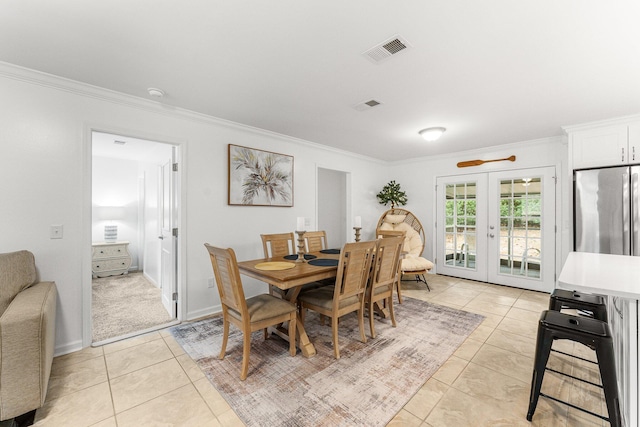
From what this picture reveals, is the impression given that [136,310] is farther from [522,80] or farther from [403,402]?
[522,80]

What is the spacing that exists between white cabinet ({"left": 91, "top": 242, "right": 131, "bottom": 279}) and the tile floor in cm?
310

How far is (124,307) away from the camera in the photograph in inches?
137

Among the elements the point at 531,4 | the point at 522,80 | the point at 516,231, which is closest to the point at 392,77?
the point at 531,4

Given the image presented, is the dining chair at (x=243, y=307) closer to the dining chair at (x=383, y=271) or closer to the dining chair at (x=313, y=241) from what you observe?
the dining chair at (x=383, y=271)

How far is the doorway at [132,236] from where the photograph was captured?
10.2ft

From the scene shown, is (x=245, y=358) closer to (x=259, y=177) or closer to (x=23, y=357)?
(x=23, y=357)

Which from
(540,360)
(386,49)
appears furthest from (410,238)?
(386,49)

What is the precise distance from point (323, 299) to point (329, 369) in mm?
561

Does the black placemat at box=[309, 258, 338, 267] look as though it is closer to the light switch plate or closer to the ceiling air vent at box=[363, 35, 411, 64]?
the ceiling air vent at box=[363, 35, 411, 64]

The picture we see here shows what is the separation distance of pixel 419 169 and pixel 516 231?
2010mm

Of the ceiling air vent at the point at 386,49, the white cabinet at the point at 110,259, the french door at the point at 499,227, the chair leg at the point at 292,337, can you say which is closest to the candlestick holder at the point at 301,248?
the chair leg at the point at 292,337

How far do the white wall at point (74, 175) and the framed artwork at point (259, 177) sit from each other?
5.6 inches

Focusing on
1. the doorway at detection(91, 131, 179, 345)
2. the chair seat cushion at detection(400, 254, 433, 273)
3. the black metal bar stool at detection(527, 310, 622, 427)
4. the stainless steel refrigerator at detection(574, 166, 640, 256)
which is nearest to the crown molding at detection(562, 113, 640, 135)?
the stainless steel refrigerator at detection(574, 166, 640, 256)

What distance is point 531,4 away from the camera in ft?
4.87
